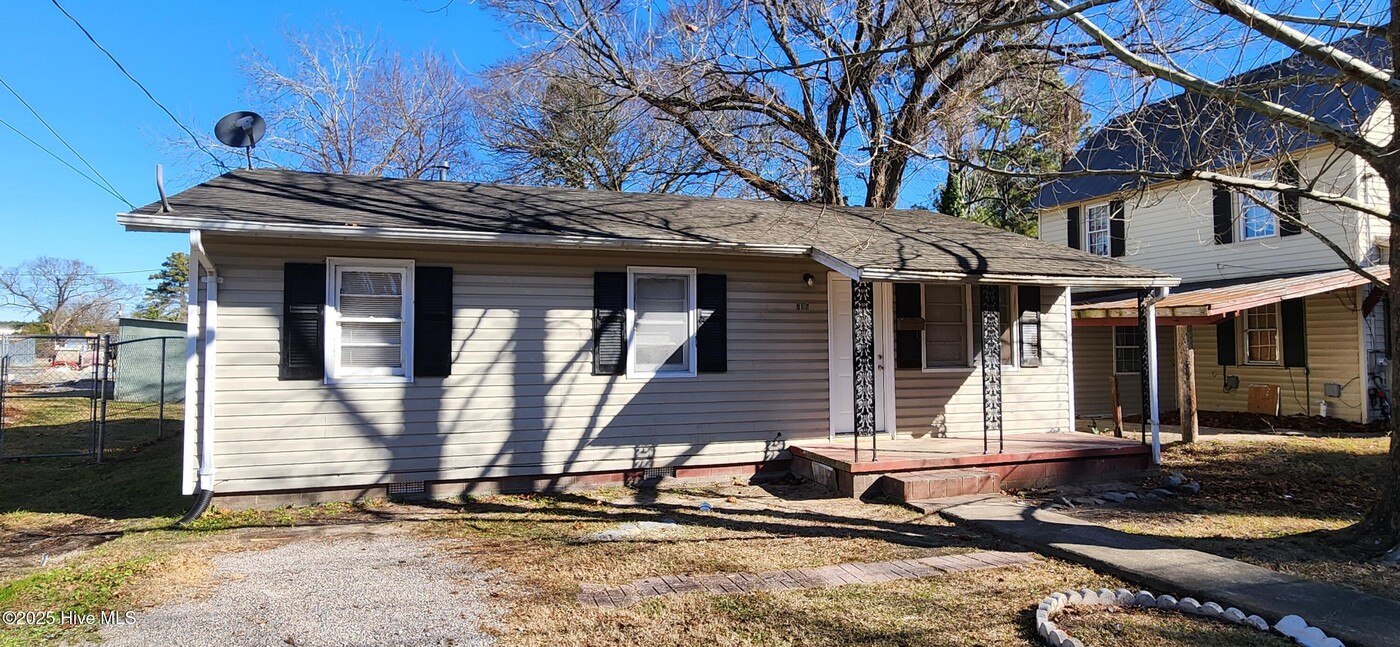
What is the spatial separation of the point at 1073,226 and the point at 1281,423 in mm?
6505

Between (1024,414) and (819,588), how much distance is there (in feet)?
18.8

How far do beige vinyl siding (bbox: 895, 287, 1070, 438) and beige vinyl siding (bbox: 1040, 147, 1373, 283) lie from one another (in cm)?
359

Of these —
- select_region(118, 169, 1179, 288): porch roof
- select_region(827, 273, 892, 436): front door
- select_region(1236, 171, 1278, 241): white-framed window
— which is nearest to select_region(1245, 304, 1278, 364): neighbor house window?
select_region(1236, 171, 1278, 241): white-framed window

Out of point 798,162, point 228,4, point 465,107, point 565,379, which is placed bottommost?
point 565,379

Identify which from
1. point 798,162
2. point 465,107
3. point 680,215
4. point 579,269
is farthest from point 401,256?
point 465,107

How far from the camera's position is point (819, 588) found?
4453mm

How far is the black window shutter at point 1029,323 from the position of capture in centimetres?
912

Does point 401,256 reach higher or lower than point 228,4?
lower

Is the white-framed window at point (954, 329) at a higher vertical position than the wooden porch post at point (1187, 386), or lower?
higher

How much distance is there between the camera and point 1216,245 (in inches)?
564

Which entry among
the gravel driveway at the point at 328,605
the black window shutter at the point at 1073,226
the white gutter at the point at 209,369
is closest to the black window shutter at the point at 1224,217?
the black window shutter at the point at 1073,226

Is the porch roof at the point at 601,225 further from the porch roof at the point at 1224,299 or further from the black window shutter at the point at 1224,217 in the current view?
the black window shutter at the point at 1224,217

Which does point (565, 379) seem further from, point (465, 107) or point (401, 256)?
point (465, 107)

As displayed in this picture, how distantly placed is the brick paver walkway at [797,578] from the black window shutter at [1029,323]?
14.7 ft
